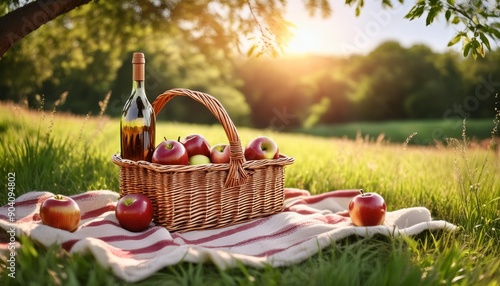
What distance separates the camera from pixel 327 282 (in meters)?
1.98

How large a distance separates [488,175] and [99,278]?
2.76 metres

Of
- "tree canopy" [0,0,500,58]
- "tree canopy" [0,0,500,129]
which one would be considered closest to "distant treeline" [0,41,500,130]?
"tree canopy" [0,0,500,129]

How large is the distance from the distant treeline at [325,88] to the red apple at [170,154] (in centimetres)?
2016

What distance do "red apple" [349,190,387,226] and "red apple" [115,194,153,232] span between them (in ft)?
3.77

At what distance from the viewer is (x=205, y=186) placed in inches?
111

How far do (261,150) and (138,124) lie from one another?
748 mm

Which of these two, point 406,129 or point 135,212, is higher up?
point 135,212

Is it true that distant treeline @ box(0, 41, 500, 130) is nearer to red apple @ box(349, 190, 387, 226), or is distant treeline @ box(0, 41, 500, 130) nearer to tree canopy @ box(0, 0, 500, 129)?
tree canopy @ box(0, 0, 500, 129)

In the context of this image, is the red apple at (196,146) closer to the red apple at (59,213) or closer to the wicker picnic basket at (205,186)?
the wicker picnic basket at (205,186)

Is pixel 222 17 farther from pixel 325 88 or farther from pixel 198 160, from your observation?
pixel 325 88

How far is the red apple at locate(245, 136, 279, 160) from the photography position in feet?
10.1

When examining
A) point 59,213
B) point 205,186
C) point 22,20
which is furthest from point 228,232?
point 22,20

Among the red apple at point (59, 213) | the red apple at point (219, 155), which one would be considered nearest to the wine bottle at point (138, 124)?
the red apple at point (219, 155)

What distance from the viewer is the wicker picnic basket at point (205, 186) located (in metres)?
2.73
